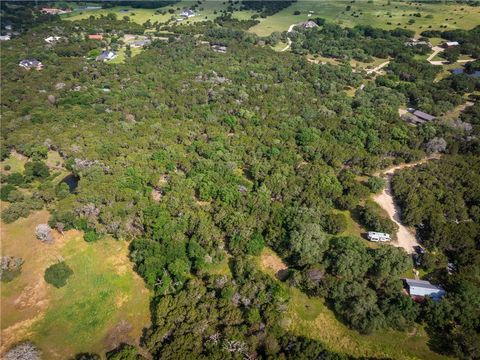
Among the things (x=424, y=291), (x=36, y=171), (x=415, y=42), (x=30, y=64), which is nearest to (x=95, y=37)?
(x=30, y=64)

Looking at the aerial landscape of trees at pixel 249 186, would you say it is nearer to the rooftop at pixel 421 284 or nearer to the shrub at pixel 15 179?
the shrub at pixel 15 179

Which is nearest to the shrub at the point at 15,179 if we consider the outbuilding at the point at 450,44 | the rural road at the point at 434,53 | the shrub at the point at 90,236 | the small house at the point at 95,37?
the shrub at the point at 90,236

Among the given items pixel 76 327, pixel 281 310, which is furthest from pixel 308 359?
pixel 76 327

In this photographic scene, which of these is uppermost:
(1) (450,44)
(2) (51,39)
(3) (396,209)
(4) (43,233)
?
(1) (450,44)

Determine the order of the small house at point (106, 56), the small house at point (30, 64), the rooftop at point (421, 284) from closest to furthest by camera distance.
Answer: the rooftop at point (421, 284), the small house at point (30, 64), the small house at point (106, 56)

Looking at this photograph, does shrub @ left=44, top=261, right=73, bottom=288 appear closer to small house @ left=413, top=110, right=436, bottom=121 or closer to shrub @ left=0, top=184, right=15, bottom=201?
shrub @ left=0, top=184, right=15, bottom=201

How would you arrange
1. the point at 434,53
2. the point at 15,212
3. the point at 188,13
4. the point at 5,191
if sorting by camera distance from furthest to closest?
the point at 188,13 < the point at 434,53 < the point at 5,191 < the point at 15,212

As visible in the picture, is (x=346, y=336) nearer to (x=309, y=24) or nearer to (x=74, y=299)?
(x=74, y=299)
